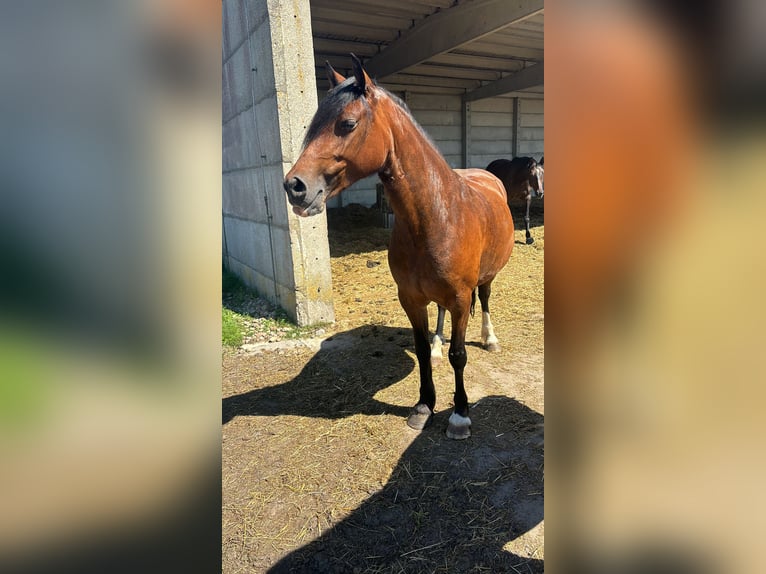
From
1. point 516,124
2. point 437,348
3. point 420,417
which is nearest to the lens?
point 420,417

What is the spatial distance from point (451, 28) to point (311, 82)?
4.83 metres

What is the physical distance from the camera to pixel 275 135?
4.52 metres

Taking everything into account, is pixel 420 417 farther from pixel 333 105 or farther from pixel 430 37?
pixel 430 37

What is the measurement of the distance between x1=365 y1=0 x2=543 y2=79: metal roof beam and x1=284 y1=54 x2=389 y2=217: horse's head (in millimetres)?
5604

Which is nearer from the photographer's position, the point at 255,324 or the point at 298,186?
the point at 298,186

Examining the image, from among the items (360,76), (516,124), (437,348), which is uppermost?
(516,124)

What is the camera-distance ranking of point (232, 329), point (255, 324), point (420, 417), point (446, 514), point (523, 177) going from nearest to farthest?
1. point (446, 514)
2. point (420, 417)
3. point (232, 329)
4. point (255, 324)
5. point (523, 177)
